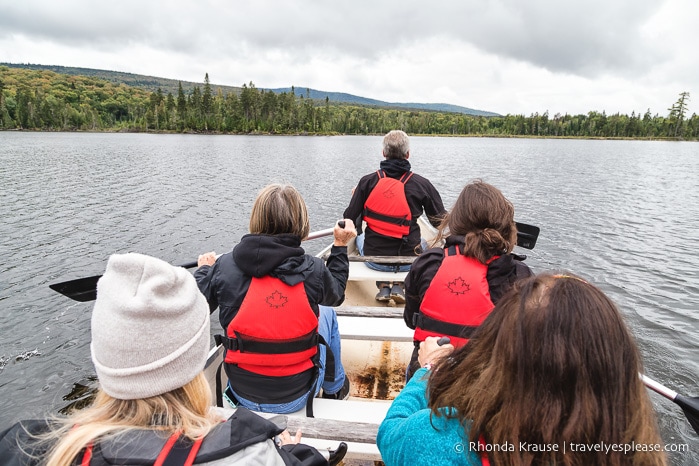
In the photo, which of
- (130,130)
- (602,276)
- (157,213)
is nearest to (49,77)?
(130,130)

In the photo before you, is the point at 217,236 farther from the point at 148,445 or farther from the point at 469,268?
the point at 148,445

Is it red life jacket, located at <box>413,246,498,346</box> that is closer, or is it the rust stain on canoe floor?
red life jacket, located at <box>413,246,498,346</box>

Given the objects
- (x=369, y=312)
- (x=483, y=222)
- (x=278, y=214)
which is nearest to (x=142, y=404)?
(x=278, y=214)

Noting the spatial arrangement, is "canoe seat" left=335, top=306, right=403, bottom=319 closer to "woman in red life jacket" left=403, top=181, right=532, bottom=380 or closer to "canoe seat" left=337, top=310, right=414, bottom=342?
"canoe seat" left=337, top=310, right=414, bottom=342

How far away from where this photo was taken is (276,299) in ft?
8.11

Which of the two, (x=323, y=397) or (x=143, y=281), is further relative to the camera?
(x=323, y=397)

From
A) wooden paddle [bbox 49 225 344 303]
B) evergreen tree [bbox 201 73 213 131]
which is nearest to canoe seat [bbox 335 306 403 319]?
wooden paddle [bbox 49 225 344 303]

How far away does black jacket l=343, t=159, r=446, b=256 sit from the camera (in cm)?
510

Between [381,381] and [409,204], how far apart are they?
2205 millimetres

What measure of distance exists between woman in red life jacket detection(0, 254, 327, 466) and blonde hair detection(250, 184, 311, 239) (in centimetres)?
124

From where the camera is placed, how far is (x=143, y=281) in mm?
1219

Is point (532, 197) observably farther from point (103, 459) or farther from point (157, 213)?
point (103, 459)

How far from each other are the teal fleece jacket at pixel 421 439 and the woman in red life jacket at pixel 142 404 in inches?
15.0

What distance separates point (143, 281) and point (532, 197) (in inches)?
741
